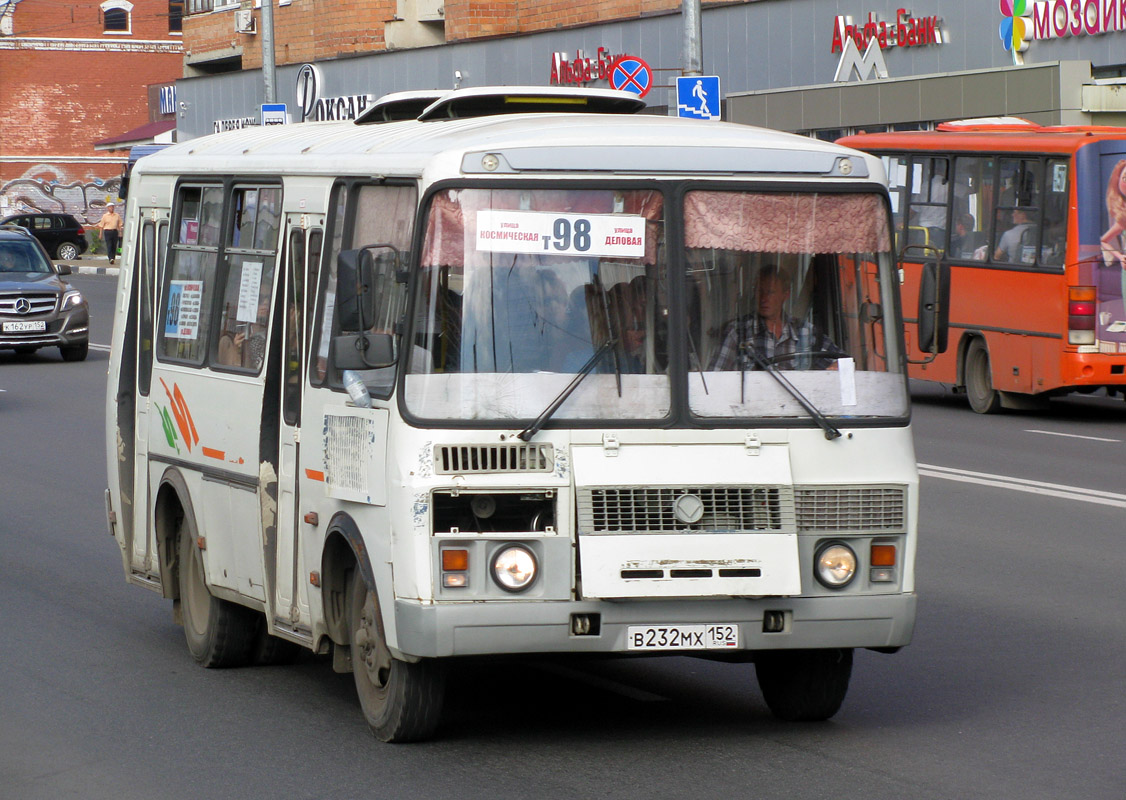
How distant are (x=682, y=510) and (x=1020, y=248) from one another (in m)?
13.8

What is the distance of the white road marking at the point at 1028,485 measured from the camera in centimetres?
1349

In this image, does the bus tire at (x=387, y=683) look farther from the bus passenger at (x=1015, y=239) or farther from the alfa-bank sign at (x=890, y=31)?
the alfa-bank sign at (x=890, y=31)

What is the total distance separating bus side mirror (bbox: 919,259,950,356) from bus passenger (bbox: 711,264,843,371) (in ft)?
2.12

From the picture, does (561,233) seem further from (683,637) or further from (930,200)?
(930,200)

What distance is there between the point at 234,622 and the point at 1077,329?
39.6 ft

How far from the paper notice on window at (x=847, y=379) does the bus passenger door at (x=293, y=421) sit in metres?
2.00

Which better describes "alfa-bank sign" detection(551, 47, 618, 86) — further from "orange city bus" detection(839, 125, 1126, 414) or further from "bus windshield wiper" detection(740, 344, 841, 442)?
"bus windshield wiper" detection(740, 344, 841, 442)

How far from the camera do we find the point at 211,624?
27.7ft

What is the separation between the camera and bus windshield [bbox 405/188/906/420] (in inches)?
257

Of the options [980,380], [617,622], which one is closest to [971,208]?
[980,380]

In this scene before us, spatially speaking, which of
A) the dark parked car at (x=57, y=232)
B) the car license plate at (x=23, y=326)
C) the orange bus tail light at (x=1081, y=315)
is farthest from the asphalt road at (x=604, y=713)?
the dark parked car at (x=57, y=232)

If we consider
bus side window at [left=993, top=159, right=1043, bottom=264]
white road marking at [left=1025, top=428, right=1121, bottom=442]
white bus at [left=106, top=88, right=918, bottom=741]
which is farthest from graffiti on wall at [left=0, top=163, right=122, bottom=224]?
white bus at [left=106, top=88, right=918, bottom=741]

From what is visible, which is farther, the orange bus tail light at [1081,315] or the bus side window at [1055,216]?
the bus side window at [1055,216]

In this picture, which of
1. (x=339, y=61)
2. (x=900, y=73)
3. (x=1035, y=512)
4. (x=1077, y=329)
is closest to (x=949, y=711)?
(x=1035, y=512)
